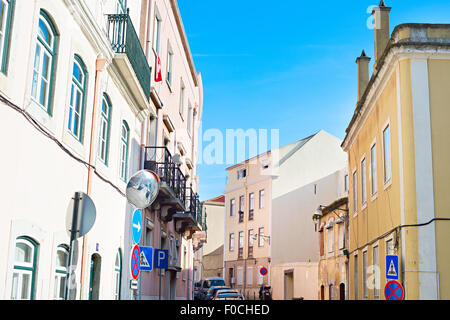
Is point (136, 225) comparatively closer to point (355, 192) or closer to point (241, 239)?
point (355, 192)

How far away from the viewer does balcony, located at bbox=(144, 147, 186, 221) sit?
1834 cm

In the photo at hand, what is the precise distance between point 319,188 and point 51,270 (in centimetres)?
3850

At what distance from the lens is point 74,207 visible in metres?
7.21

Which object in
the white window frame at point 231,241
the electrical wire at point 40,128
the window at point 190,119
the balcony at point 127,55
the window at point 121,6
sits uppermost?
the window at point 190,119

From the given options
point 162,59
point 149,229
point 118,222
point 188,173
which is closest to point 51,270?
point 118,222

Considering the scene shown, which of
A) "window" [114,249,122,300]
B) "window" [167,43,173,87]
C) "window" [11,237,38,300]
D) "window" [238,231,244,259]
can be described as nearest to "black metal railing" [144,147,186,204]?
"window" [114,249,122,300]

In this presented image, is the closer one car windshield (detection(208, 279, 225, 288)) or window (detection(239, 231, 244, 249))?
car windshield (detection(208, 279, 225, 288))

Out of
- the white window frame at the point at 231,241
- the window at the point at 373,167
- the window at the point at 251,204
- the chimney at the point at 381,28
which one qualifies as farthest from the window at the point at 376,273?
the white window frame at the point at 231,241

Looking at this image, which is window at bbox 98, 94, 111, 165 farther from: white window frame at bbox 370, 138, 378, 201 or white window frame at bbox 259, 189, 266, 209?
white window frame at bbox 259, 189, 266, 209

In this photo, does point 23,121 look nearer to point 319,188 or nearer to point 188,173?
point 188,173

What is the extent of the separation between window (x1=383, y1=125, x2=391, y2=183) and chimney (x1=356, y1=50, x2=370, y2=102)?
729 centimetres

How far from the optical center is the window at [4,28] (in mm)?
7380

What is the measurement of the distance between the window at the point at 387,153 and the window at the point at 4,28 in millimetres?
12510

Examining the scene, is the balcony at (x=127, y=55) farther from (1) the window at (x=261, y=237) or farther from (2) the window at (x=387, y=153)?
(1) the window at (x=261, y=237)
